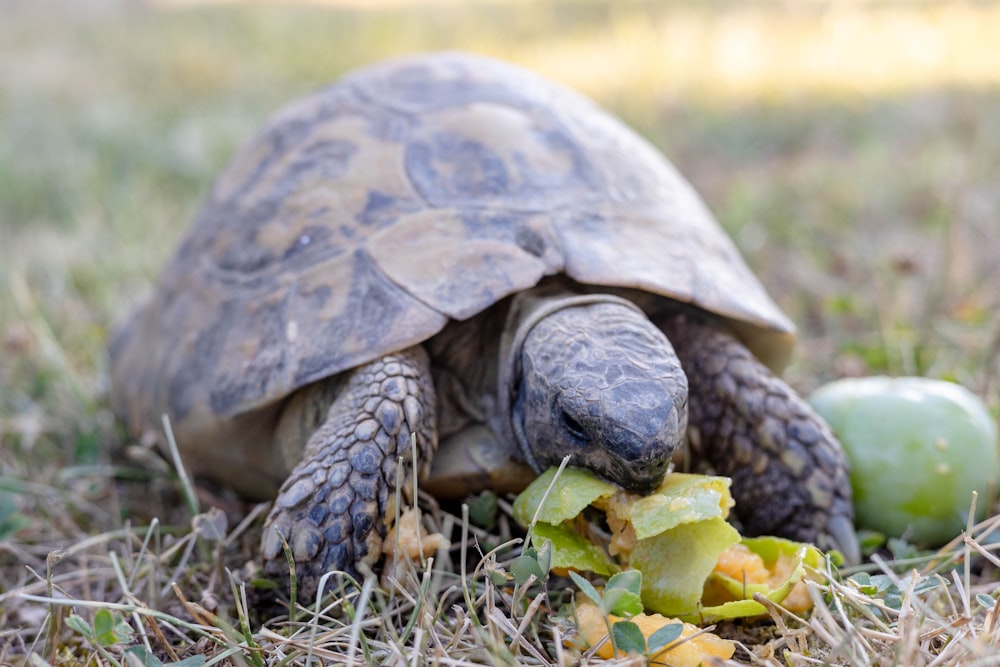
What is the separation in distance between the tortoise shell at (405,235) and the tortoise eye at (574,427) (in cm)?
39

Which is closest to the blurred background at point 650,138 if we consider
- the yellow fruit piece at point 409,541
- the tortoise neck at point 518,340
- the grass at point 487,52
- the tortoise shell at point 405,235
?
the grass at point 487,52

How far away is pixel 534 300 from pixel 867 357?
1627 mm

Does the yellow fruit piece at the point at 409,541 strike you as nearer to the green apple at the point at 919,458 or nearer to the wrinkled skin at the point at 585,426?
the wrinkled skin at the point at 585,426

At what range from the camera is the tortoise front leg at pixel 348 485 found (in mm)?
2150

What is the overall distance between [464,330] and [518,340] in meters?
0.23

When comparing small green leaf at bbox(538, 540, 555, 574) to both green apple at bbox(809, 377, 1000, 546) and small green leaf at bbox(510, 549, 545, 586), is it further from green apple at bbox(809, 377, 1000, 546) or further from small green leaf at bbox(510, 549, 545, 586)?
green apple at bbox(809, 377, 1000, 546)

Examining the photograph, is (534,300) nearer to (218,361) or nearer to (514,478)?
(514,478)

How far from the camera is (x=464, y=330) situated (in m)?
2.57

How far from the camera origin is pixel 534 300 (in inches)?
98.4

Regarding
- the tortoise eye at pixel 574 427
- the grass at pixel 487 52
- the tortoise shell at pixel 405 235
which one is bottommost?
the grass at pixel 487 52

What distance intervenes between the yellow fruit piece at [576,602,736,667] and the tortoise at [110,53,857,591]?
0.30 metres

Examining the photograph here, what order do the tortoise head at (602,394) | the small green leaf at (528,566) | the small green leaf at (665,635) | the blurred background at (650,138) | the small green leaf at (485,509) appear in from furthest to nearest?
the blurred background at (650,138)
the small green leaf at (485,509)
the tortoise head at (602,394)
the small green leaf at (528,566)
the small green leaf at (665,635)

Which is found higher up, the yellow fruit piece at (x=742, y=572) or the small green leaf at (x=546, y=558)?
the small green leaf at (x=546, y=558)

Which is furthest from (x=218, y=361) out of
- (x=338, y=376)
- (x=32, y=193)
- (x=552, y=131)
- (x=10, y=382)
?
(x=32, y=193)
